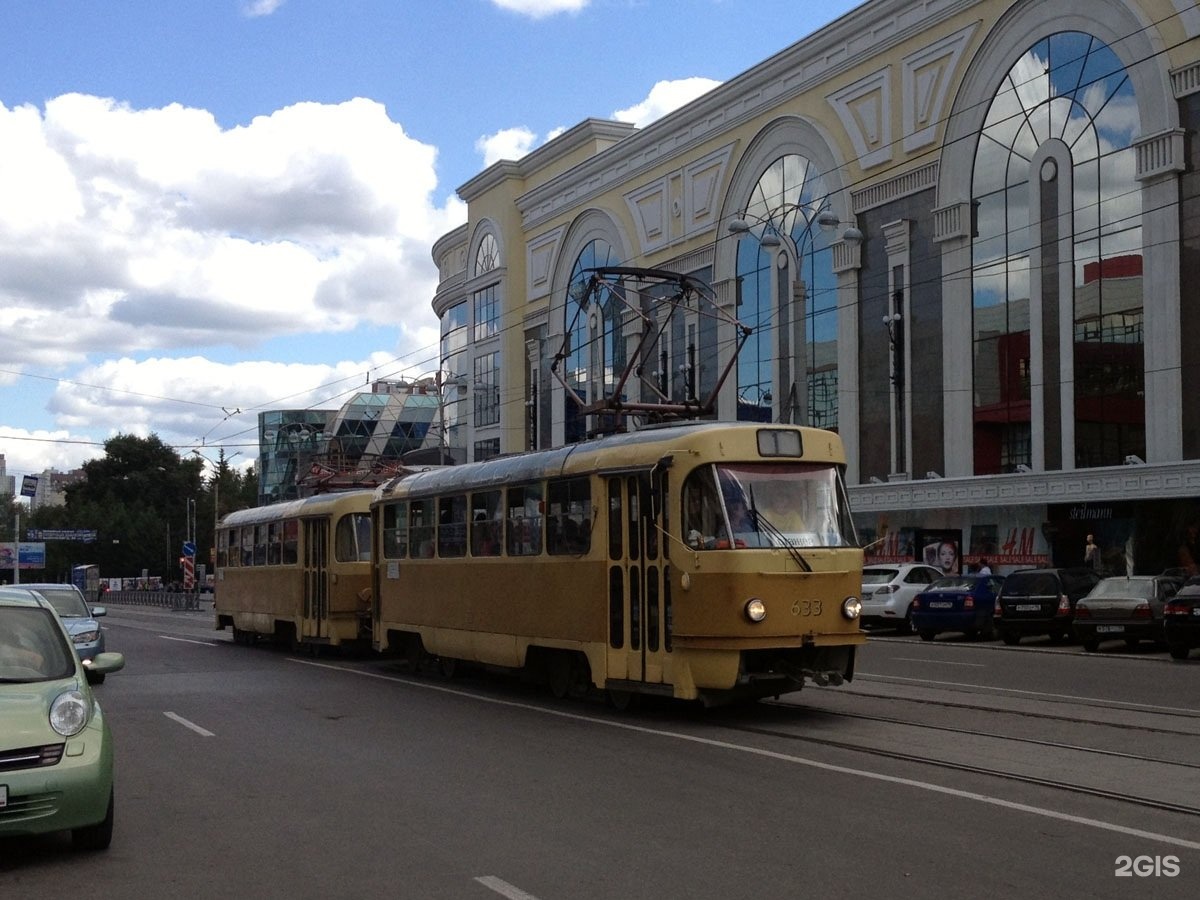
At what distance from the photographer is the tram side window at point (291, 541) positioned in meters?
26.0

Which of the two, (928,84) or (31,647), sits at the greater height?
(928,84)

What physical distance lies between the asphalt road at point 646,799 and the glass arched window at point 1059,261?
18.7 meters

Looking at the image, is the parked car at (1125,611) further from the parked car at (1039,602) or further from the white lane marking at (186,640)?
the white lane marking at (186,640)

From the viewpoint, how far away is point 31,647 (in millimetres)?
8391

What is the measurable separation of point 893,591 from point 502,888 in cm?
2589

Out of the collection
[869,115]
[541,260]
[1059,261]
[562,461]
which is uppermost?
[869,115]

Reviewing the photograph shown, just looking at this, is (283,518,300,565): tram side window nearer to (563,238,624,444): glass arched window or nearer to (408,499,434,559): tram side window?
(408,499,434,559): tram side window

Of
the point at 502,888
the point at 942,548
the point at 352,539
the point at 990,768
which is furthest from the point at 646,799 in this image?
the point at 942,548

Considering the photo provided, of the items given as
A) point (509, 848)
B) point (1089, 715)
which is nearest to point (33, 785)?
point (509, 848)

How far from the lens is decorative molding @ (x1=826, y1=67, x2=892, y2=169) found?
4062 cm

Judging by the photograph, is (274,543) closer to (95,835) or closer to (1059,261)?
(95,835)

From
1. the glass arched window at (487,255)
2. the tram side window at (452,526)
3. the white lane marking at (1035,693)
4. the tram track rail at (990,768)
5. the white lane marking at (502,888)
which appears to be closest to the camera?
the white lane marking at (502,888)

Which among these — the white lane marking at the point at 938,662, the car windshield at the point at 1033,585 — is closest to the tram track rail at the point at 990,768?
the white lane marking at the point at 938,662

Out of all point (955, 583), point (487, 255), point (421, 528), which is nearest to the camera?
point (421, 528)
